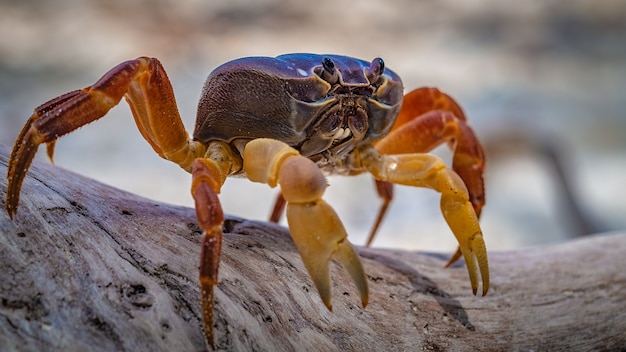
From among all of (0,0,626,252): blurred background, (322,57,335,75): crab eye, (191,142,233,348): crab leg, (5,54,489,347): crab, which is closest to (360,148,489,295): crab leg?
(5,54,489,347): crab

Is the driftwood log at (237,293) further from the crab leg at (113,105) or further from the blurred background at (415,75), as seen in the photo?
Result: the blurred background at (415,75)

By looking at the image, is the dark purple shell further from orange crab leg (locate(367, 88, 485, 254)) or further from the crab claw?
the crab claw

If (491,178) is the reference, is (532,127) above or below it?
above

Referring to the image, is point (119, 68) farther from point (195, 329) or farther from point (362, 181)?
point (362, 181)

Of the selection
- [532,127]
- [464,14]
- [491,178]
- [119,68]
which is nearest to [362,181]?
[491,178]

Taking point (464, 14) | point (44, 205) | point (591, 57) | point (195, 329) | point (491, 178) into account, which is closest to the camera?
point (195, 329)

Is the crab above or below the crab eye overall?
below
